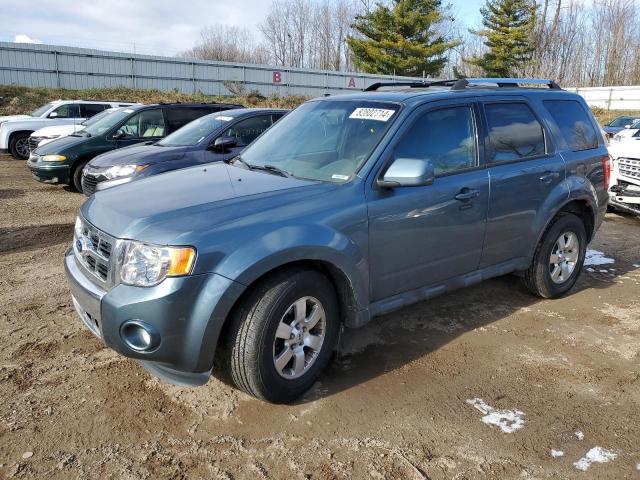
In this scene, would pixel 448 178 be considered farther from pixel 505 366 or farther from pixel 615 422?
pixel 615 422

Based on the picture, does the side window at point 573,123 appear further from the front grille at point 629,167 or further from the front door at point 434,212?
the front grille at point 629,167

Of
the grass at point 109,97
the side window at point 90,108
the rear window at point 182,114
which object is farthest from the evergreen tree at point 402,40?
the rear window at point 182,114

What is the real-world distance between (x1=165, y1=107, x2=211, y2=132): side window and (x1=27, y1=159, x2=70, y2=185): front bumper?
1.99m

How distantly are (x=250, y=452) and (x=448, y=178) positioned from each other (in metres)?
2.29

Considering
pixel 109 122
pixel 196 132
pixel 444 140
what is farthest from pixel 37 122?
pixel 444 140

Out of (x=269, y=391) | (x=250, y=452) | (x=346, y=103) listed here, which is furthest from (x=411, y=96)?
(x=250, y=452)

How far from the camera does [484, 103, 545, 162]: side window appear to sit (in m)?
4.29

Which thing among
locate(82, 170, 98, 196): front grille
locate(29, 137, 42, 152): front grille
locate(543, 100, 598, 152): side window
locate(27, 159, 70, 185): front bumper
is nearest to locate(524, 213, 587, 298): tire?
locate(543, 100, 598, 152): side window

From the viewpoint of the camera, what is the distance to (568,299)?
203 inches

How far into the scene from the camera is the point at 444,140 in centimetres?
399

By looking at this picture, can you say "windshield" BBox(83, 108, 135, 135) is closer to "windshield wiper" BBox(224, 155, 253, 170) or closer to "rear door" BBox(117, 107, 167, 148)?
"rear door" BBox(117, 107, 167, 148)

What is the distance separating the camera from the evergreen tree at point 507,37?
4750cm

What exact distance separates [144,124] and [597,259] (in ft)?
25.8

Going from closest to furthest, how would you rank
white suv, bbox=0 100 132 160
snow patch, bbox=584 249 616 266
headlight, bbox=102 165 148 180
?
snow patch, bbox=584 249 616 266, headlight, bbox=102 165 148 180, white suv, bbox=0 100 132 160
